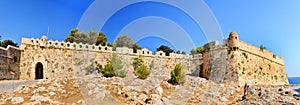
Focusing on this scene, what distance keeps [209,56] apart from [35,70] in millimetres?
17557

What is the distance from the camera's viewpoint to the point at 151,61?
28.5 m

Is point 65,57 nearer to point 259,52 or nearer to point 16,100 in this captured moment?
point 16,100

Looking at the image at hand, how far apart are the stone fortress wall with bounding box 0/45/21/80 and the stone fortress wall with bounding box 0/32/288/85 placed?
90mm

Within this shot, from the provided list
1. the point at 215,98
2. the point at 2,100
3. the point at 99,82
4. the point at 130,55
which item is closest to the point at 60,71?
the point at 130,55

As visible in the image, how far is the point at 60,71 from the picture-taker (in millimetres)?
23594

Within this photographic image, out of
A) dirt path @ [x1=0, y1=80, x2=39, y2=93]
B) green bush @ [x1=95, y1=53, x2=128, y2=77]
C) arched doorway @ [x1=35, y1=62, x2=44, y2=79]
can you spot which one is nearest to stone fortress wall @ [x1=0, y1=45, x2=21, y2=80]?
arched doorway @ [x1=35, y1=62, x2=44, y2=79]

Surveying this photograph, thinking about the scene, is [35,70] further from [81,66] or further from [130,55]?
[130,55]

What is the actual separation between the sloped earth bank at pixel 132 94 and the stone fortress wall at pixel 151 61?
4507mm

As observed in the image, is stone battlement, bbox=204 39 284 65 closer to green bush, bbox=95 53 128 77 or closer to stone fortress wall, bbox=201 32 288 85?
stone fortress wall, bbox=201 32 288 85

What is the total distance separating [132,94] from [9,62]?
540 inches

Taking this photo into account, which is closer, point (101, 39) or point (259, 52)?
point (259, 52)

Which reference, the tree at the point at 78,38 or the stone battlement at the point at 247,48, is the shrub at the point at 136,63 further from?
the tree at the point at 78,38

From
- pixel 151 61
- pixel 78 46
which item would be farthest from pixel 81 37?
pixel 151 61

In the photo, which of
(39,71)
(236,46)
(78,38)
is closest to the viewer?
(236,46)
